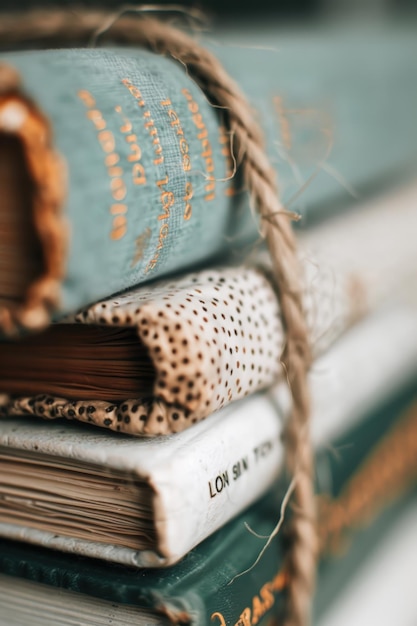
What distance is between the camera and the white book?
35cm

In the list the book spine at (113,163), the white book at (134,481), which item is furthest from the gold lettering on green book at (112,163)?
the white book at (134,481)

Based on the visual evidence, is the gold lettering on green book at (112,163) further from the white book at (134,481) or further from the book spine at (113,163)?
the white book at (134,481)

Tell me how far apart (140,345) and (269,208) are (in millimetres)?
124

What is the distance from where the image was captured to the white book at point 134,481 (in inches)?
13.9

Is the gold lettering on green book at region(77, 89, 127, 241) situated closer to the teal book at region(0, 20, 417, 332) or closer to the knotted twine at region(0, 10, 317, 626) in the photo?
the teal book at region(0, 20, 417, 332)

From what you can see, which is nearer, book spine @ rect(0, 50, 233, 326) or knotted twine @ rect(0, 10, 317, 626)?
book spine @ rect(0, 50, 233, 326)

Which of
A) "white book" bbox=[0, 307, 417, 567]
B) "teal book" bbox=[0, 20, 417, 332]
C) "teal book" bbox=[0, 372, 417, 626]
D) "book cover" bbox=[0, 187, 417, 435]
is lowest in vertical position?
"teal book" bbox=[0, 372, 417, 626]

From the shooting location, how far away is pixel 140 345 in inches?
14.3

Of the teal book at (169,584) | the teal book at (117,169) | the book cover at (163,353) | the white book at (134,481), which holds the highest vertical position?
the teal book at (117,169)

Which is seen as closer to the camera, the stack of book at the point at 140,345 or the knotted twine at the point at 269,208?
the stack of book at the point at 140,345

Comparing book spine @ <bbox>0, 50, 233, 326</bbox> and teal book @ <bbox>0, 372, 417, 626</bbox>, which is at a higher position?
book spine @ <bbox>0, 50, 233, 326</bbox>

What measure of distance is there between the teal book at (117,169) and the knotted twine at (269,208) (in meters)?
0.02

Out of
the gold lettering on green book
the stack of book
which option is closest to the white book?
the stack of book

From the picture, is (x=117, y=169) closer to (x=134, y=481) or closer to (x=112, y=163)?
(x=112, y=163)
